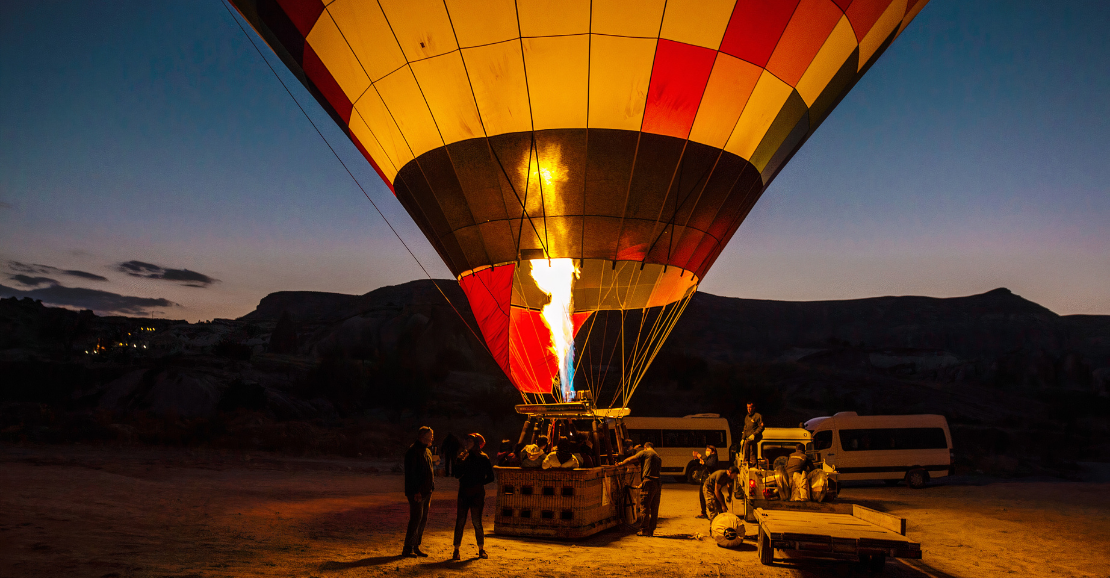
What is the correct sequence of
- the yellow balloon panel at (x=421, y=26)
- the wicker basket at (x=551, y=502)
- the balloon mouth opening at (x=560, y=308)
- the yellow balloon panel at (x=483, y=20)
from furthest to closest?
the balloon mouth opening at (x=560, y=308) < the yellow balloon panel at (x=421, y=26) < the yellow balloon panel at (x=483, y=20) < the wicker basket at (x=551, y=502)

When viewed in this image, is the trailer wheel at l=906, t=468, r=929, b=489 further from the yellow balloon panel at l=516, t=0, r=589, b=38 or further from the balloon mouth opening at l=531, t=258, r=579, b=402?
the yellow balloon panel at l=516, t=0, r=589, b=38

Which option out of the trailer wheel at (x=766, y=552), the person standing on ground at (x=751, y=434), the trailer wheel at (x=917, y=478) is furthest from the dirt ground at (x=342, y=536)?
the trailer wheel at (x=917, y=478)

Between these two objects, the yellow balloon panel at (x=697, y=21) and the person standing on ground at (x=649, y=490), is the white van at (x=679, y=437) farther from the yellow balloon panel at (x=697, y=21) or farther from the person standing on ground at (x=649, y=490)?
the yellow balloon panel at (x=697, y=21)

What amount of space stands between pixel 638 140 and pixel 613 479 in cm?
459

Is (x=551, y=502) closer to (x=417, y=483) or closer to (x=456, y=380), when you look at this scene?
(x=417, y=483)

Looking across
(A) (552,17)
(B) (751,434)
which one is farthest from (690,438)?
(A) (552,17)

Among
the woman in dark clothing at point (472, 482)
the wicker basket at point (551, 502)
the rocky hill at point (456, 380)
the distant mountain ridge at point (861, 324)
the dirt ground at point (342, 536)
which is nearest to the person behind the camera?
the dirt ground at point (342, 536)

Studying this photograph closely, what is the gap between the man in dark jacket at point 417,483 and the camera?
7.01m

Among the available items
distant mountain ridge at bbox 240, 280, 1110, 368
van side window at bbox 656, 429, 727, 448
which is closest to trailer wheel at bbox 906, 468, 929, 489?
van side window at bbox 656, 429, 727, 448

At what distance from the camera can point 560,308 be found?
10516 millimetres

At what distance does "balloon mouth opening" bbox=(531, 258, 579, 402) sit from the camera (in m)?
9.94

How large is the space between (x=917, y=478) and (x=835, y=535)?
14482 millimetres

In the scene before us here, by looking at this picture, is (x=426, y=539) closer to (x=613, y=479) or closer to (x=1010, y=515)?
(x=613, y=479)

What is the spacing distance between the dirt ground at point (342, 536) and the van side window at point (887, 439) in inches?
123
